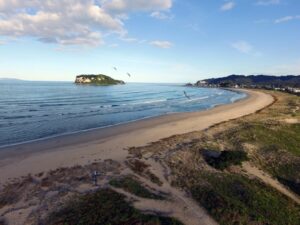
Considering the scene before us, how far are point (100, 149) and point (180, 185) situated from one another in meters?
11.3

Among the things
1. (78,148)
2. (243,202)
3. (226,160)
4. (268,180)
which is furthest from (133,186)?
(78,148)

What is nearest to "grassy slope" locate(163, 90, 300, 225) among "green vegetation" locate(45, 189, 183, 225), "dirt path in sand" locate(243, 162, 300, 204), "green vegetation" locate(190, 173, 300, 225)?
"green vegetation" locate(190, 173, 300, 225)

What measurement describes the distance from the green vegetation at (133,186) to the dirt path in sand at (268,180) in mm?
7446

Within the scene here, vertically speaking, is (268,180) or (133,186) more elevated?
(133,186)

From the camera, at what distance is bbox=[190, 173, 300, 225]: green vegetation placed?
49.4 ft

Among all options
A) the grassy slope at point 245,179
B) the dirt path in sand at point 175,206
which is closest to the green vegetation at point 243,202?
the grassy slope at point 245,179

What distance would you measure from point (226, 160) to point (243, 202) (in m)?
5.98

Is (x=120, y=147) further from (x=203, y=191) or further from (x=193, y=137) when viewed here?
(x=203, y=191)

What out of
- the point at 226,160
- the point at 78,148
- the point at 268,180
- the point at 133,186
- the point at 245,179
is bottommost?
the point at 78,148

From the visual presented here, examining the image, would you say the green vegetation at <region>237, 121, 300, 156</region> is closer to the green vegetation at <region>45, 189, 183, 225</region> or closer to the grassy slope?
the grassy slope

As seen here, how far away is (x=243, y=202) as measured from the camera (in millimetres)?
16625

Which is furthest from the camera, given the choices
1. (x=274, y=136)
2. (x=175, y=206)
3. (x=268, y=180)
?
(x=274, y=136)

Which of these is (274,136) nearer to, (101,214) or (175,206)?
(175,206)

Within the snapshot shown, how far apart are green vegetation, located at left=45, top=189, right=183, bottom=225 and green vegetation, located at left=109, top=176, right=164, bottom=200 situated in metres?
1.31
